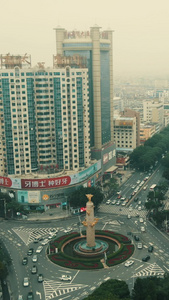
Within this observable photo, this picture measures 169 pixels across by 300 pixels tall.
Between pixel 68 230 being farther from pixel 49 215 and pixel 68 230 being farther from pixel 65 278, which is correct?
pixel 65 278

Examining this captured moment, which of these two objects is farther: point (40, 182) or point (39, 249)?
point (40, 182)

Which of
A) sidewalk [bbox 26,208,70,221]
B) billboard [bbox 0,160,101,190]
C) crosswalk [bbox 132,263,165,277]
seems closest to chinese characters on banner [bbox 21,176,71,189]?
billboard [bbox 0,160,101,190]

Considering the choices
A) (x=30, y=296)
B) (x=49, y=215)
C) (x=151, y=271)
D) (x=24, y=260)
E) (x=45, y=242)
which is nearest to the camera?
(x=30, y=296)

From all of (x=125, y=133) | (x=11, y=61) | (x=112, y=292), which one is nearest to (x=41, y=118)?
(x=11, y=61)

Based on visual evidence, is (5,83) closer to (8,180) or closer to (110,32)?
(8,180)

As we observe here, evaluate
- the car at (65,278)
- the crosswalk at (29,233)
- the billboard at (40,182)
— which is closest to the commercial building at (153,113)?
the billboard at (40,182)

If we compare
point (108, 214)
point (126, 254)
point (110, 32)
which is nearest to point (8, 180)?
point (108, 214)

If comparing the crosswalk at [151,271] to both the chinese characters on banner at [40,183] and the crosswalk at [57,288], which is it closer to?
the crosswalk at [57,288]

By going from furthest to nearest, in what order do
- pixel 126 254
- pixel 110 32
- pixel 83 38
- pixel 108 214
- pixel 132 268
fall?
pixel 110 32 < pixel 83 38 < pixel 108 214 < pixel 126 254 < pixel 132 268
